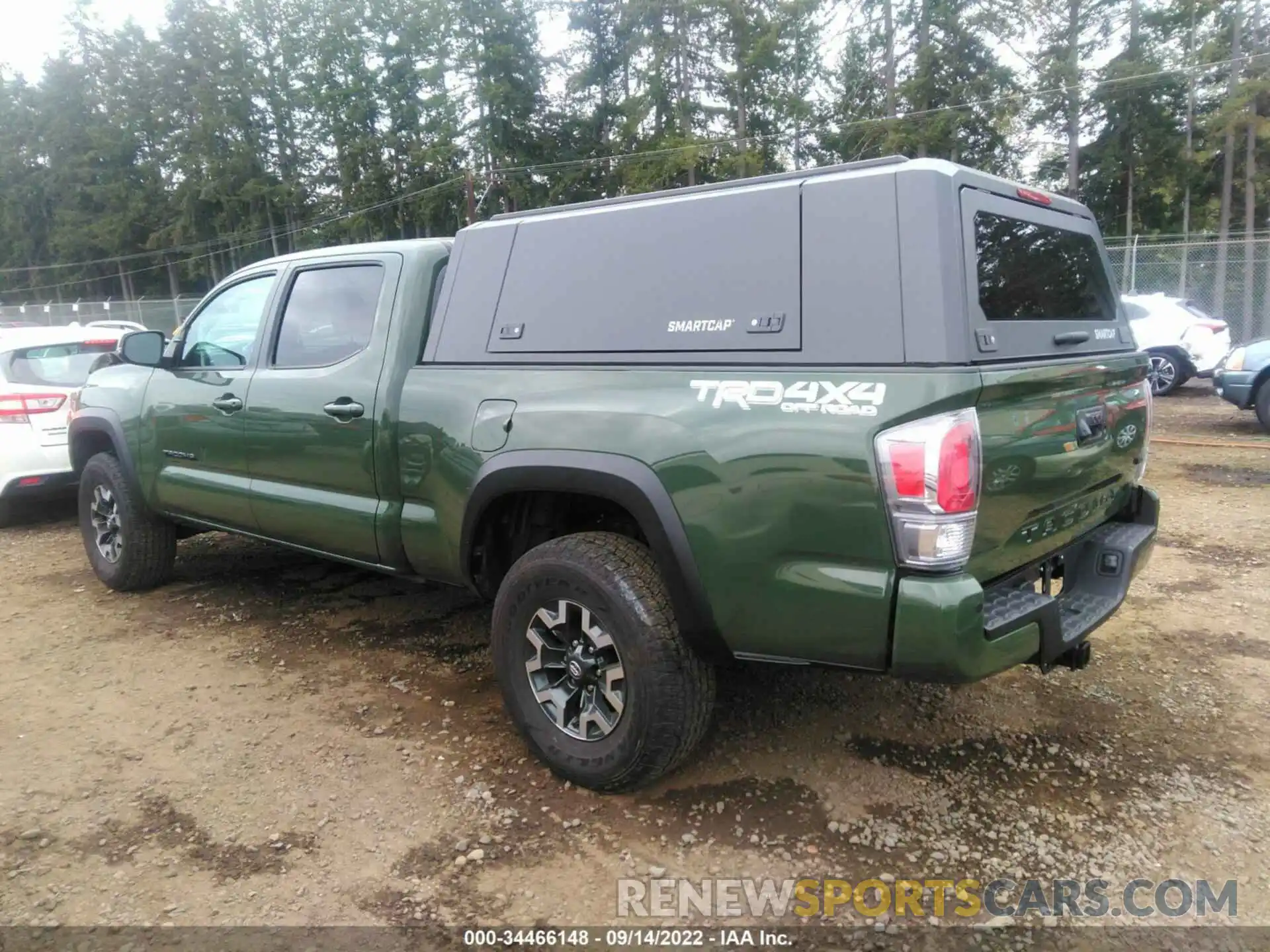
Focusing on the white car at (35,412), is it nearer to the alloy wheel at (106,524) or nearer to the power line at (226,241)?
the alloy wheel at (106,524)

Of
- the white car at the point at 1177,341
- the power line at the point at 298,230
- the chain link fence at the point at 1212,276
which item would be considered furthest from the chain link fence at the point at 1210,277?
the power line at the point at 298,230

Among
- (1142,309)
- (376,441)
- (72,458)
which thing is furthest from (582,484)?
(1142,309)

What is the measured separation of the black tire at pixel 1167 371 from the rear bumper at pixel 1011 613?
11589mm

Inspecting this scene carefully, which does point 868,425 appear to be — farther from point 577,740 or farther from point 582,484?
point 577,740

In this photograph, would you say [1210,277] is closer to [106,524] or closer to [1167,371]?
[1167,371]

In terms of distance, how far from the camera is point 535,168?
3556 centimetres

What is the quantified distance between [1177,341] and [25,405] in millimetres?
14247

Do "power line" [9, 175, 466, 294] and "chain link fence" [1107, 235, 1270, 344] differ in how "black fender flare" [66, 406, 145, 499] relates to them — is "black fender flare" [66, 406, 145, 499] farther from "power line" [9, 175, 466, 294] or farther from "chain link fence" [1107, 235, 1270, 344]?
"power line" [9, 175, 466, 294]

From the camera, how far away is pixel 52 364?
22.2ft

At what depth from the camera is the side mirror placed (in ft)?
14.6

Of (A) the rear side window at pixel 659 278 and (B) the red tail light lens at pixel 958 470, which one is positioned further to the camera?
(A) the rear side window at pixel 659 278

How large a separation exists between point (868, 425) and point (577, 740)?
146 cm

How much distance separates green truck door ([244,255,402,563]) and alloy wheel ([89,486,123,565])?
1562mm

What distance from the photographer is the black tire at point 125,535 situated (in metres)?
4.89
